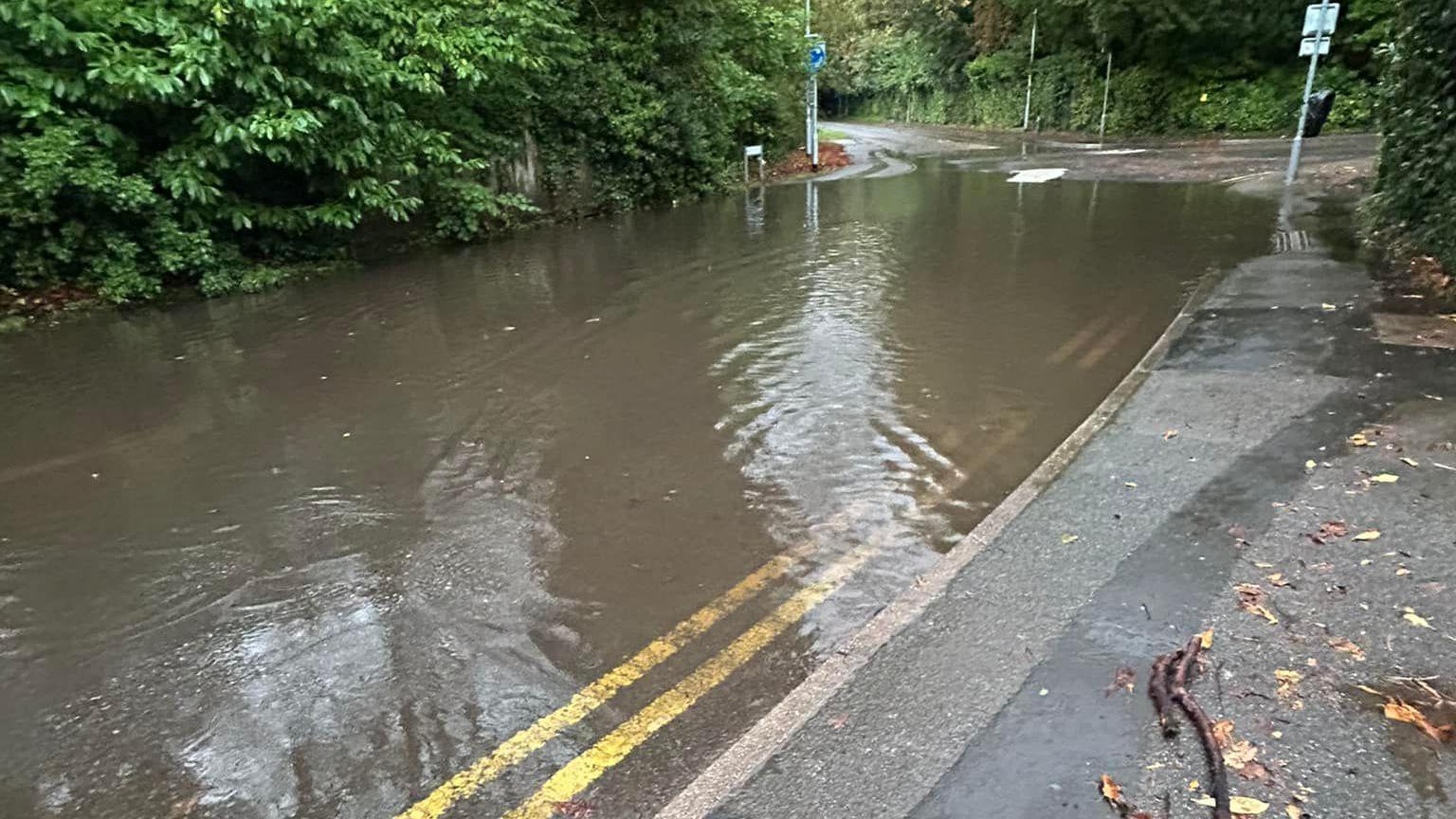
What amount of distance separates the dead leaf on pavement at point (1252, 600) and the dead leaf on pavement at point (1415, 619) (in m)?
0.47

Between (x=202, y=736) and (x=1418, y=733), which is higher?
(x=1418, y=733)

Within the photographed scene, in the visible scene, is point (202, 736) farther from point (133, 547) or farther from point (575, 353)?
point (575, 353)

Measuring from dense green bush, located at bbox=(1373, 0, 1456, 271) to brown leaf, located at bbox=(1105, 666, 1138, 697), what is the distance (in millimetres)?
6527

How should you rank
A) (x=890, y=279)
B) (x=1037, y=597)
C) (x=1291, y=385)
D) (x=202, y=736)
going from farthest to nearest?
(x=890, y=279) → (x=1291, y=385) → (x=1037, y=597) → (x=202, y=736)

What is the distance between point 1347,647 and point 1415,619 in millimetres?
378

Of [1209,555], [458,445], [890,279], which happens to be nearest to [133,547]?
[458,445]

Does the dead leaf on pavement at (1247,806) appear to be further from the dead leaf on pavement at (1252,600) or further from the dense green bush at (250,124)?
the dense green bush at (250,124)

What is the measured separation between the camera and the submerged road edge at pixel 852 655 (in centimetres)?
284

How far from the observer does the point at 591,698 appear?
3.55 metres

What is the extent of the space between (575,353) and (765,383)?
2038mm

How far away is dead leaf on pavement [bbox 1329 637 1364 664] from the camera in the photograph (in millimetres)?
3223

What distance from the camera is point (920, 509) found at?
16.6 feet

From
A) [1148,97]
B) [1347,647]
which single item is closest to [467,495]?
[1347,647]

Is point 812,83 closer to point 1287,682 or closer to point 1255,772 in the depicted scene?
point 1287,682
